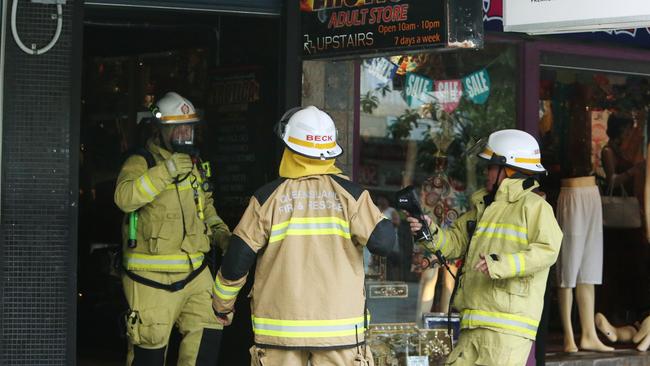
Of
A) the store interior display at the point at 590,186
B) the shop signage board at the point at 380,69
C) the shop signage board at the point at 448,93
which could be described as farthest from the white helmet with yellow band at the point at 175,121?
the store interior display at the point at 590,186

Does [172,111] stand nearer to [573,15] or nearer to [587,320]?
[573,15]

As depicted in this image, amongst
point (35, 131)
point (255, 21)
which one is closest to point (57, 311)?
point (35, 131)

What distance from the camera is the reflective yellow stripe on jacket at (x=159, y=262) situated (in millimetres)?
7953

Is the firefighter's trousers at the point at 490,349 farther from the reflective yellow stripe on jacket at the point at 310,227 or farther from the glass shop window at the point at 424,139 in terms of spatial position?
the glass shop window at the point at 424,139

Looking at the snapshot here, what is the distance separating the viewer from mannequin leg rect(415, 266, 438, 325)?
31.6 feet

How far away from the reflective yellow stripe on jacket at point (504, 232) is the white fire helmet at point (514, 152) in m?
0.40

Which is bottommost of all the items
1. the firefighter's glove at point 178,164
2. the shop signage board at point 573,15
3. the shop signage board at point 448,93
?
the firefighter's glove at point 178,164

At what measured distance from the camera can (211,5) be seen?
7.95 metres

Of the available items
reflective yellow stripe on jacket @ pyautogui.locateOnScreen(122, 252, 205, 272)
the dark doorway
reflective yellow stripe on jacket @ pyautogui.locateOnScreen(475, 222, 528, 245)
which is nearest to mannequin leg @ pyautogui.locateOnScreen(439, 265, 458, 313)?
the dark doorway

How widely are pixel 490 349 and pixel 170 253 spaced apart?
7.20ft

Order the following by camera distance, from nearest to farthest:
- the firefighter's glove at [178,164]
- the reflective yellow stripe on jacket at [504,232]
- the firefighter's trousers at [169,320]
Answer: the reflective yellow stripe on jacket at [504,232] < the firefighter's glove at [178,164] < the firefighter's trousers at [169,320]

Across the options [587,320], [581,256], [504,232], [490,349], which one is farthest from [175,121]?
[587,320]

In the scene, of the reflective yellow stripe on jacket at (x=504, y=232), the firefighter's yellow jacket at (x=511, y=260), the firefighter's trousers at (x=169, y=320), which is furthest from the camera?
the firefighter's trousers at (x=169, y=320)

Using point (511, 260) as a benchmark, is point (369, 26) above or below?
above
